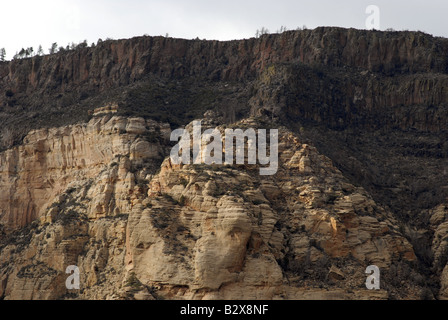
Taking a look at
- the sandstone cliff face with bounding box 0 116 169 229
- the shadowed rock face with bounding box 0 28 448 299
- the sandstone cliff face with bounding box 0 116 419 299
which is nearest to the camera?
the sandstone cliff face with bounding box 0 116 419 299

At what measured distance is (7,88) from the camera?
5640 inches

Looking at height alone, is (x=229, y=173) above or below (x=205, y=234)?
above

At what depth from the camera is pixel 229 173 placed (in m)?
102

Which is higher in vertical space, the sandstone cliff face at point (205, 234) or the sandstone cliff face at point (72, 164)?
the sandstone cliff face at point (72, 164)

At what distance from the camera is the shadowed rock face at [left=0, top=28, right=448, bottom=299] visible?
97.1 metres

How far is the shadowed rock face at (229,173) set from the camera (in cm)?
9706

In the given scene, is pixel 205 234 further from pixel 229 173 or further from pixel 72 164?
pixel 72 164

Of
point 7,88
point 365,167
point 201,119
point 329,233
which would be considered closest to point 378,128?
point 365,167

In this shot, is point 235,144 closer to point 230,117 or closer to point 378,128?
point 230,117

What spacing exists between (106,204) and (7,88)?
117 ft

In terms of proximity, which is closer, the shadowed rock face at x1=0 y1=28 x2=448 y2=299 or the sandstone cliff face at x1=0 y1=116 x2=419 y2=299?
the sandstone cliff face at x1=0 y1=116 x2=419 y2=299

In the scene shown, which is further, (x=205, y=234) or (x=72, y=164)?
(x=72, y=164)

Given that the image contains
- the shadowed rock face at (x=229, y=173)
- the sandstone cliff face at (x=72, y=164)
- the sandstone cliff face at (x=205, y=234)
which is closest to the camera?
the sandstone cliff face at (x=205, y=234)

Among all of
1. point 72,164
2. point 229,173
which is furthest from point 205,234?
point 72,164
